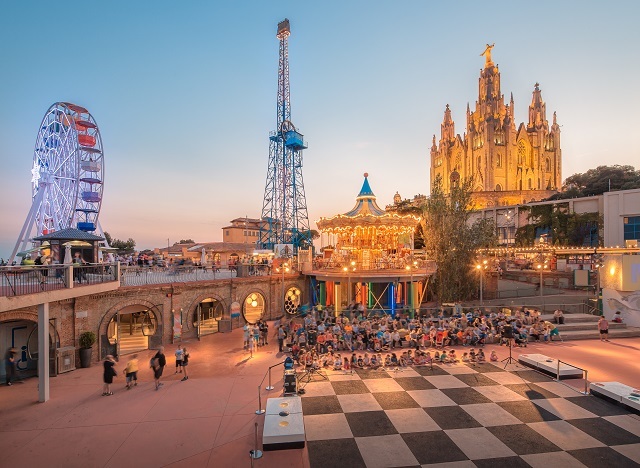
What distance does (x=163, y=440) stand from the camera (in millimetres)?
8703

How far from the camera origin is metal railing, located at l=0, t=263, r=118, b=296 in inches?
429

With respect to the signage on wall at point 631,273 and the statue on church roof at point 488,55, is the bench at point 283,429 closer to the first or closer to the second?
the signage on wall at point 631,273

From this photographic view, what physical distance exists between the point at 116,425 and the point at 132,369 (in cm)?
298

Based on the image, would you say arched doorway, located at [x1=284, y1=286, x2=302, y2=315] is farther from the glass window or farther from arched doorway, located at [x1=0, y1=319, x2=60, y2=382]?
arched doorway, located at [x1=0, y1=319, x2=60, y2=382]

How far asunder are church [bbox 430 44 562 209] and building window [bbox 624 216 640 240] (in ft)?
142

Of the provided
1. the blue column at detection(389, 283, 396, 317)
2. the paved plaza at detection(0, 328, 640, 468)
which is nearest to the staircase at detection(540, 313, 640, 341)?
Answer: the paved plaza at detection(0, 328, 640, 468)

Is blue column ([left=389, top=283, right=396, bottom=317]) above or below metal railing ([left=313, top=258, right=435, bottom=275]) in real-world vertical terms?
below

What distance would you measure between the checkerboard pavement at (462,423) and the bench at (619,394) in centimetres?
23

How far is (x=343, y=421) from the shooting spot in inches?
377

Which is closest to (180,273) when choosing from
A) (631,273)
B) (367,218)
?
(367,218)

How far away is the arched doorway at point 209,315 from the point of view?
21125 mm

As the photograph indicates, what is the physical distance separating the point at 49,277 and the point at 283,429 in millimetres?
10155

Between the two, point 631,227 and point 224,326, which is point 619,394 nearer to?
point 224,326

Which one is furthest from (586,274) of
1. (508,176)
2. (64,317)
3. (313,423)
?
(508,176)
